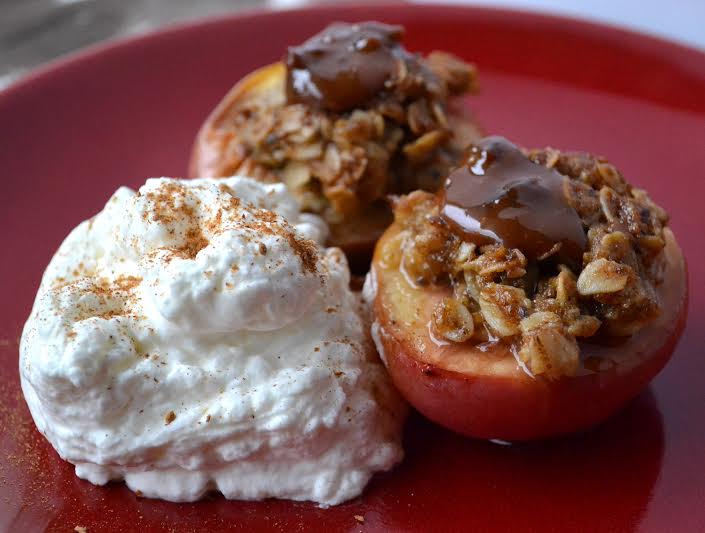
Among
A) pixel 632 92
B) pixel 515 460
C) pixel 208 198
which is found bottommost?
pixel 515 460

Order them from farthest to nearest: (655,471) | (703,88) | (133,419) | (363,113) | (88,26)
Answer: (88,26)
(703,88)
(363,113)
(655,471)
(133,419)

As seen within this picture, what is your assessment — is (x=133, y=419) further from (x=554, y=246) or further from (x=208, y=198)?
(x=554, y=246)

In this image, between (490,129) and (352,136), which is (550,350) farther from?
(490,129)

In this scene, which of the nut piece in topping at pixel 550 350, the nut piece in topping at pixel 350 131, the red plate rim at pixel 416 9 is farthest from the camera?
the red plate rim at pixel 416 9

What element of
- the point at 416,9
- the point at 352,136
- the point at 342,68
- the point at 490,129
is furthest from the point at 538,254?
the point at 416,9

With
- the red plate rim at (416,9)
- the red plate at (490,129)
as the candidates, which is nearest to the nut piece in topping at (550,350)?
the red plate at (490,129)

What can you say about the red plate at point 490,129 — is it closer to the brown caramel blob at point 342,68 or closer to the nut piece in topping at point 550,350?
the nut piece in topping at point 550,350

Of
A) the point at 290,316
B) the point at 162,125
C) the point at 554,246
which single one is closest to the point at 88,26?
the point at 162,125
